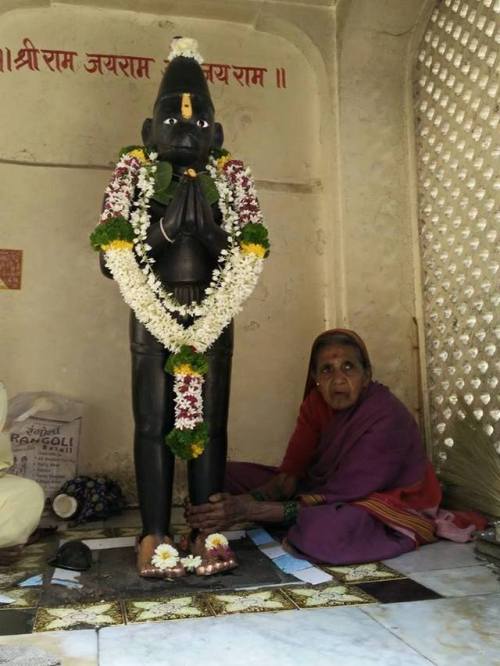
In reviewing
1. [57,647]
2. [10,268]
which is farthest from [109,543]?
[10,268]

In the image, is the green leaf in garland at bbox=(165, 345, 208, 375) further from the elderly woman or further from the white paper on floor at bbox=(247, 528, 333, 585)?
the white paper on floor at bbox=(247, 528, 333, 585)

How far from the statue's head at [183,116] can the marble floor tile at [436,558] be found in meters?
1.75

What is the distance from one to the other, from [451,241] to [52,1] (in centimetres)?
280

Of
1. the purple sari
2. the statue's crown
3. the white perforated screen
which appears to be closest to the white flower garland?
the statue's crown

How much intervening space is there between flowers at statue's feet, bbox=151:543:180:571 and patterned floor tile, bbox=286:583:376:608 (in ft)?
1.45

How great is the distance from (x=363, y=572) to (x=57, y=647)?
3.75 ft

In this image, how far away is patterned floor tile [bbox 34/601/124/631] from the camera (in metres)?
1.87

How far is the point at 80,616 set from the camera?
1.96 metres

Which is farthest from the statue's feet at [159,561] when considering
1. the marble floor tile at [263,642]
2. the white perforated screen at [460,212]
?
the white perforated screen at [460,212]

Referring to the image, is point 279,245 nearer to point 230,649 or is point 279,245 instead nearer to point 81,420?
point 81,420

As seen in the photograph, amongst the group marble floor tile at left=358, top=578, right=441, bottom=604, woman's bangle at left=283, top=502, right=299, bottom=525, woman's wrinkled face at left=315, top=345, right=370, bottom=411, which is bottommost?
marble floor tile at left=358, top=578, right=441, bottom=604

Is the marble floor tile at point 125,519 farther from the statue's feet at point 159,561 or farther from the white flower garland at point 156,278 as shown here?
the white flower garland at point 156,278

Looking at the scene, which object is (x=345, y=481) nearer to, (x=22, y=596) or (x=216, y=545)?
(x=216, y=545)

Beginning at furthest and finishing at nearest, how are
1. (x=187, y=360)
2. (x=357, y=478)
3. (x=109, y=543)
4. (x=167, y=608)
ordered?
(x=109, y=543), (x=357, y=478), (x=187, y=360), (x=167, y=608)
